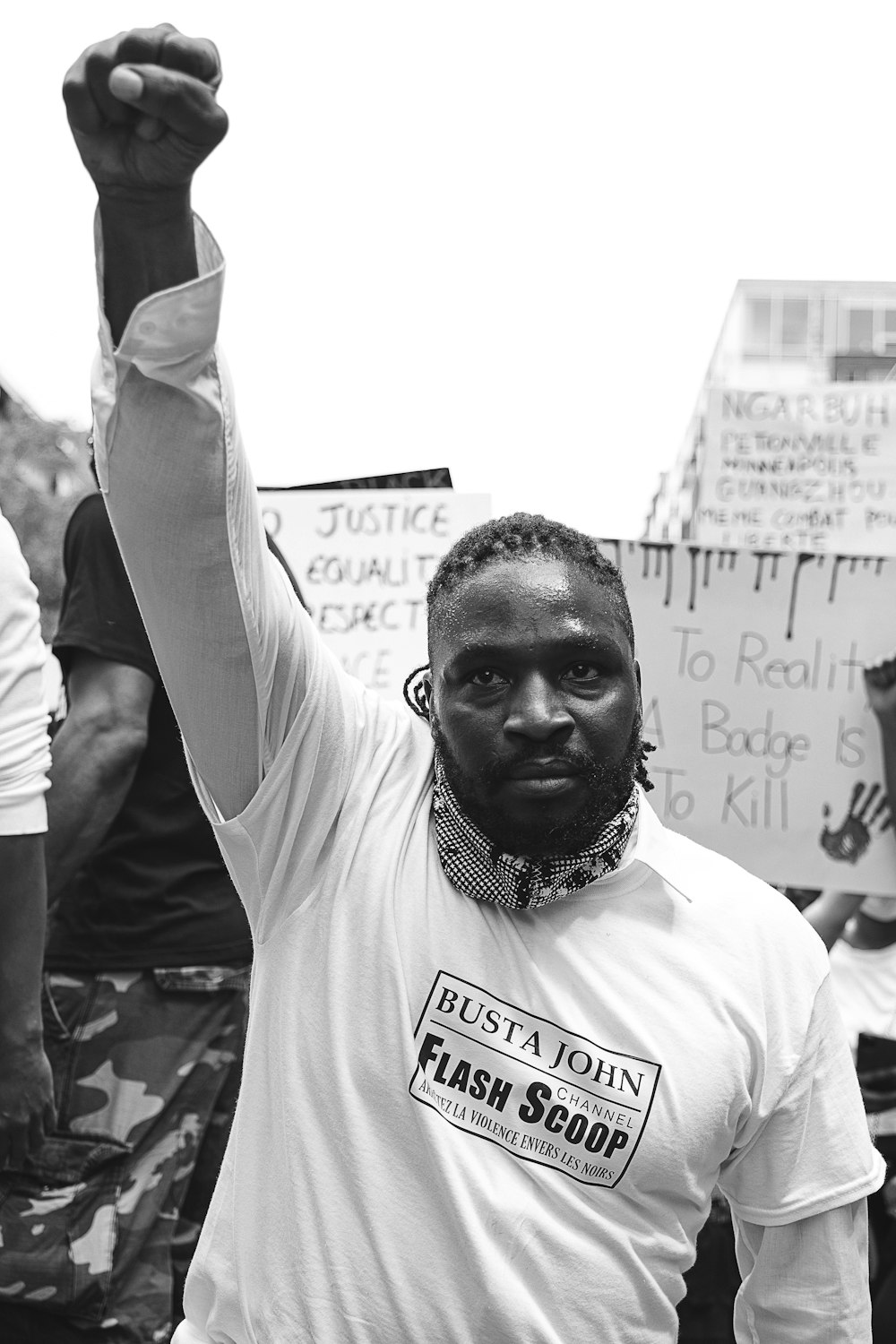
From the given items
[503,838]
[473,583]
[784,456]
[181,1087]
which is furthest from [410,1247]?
[784,456]

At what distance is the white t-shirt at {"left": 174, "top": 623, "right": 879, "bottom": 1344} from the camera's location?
1566 mm

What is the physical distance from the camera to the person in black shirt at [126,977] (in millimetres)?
2928

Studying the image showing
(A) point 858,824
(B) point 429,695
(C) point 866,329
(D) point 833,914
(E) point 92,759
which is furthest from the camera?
(C) point 866,329

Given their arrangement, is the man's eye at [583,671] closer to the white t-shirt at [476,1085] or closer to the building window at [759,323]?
the white t-shirt at [476,1085]

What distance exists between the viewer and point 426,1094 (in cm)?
160

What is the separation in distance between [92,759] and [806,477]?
4.07 metres

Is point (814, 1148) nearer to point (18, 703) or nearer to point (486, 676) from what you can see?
point (486, 676)

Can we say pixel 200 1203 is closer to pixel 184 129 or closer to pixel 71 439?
pixel 184 129

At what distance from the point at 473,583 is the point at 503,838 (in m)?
0.30

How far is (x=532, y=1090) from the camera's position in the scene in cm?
161

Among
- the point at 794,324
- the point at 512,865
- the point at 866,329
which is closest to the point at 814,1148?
the point at 512,865

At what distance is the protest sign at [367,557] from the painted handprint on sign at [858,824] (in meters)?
1.31

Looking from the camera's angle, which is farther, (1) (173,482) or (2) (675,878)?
(2) (675,878)

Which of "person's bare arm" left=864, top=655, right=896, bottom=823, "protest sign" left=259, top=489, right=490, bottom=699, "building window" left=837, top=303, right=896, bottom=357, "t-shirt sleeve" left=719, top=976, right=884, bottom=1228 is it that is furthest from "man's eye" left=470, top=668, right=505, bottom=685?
"building window" left=837, top=303, right=896, bottom=357
